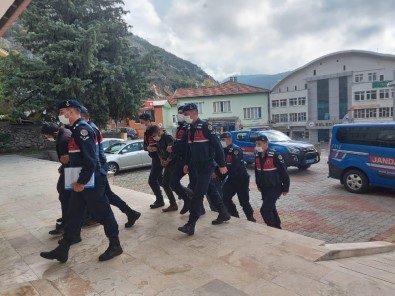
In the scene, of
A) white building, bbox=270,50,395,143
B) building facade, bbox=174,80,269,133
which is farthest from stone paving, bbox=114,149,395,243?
building facade, bbox=174,80,269,133

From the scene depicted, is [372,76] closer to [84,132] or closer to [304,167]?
[304,167]

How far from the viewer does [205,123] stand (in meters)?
4.25

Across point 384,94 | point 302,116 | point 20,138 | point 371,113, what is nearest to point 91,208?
point 20,138

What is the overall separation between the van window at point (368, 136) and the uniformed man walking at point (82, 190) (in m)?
7.11

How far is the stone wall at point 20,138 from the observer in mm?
19661

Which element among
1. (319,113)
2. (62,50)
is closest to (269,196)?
(62,50)

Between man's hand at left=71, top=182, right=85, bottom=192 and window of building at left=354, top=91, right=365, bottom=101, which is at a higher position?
window of building at left=354, top=91, right=365, bottom=101

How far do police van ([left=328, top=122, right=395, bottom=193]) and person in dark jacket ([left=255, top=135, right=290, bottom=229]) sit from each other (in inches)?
167

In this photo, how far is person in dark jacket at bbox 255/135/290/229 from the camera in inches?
191

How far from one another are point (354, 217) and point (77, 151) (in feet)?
18.7

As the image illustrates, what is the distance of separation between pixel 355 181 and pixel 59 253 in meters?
7.58

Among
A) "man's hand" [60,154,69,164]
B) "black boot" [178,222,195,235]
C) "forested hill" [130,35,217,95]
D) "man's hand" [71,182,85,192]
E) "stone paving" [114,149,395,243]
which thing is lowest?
"stone paving" [114,149,395,243]

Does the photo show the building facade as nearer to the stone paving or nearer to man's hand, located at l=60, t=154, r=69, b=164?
the stone paving

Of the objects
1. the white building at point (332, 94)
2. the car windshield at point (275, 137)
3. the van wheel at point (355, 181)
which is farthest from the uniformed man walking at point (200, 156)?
the white building at point (332, 94)
